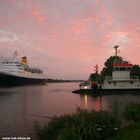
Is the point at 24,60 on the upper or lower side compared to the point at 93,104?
upper

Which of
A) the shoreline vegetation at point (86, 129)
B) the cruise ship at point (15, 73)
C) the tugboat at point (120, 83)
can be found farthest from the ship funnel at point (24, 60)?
the shoreline vegetation at point (86, 129)

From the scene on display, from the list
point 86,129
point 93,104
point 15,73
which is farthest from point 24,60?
point 86,129

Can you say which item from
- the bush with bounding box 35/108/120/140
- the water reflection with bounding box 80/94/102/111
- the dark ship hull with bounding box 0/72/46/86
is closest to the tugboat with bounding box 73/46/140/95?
the water reflection with bounding box 80/94/102/111

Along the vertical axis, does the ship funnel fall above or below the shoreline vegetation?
above

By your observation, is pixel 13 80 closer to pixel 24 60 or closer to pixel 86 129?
pixel 24 60

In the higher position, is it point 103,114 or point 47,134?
point 103,114

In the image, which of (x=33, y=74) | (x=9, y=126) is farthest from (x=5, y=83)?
(x=9, y=126)

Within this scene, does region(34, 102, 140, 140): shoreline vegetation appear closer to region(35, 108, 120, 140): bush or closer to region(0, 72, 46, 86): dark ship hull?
region(35, 108, 120, 140): bush

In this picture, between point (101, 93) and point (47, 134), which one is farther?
point (101, 93)

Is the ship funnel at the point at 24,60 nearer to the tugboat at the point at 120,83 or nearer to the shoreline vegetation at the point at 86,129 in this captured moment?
the tugboat at the point at 120,83

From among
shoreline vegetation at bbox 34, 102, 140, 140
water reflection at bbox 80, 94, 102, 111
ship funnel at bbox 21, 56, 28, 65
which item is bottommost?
water reflection at bbox 80, 94, 102, 111

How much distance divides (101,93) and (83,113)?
56.3m

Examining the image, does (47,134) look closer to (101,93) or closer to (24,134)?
(24,134)

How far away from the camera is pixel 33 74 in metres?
157
